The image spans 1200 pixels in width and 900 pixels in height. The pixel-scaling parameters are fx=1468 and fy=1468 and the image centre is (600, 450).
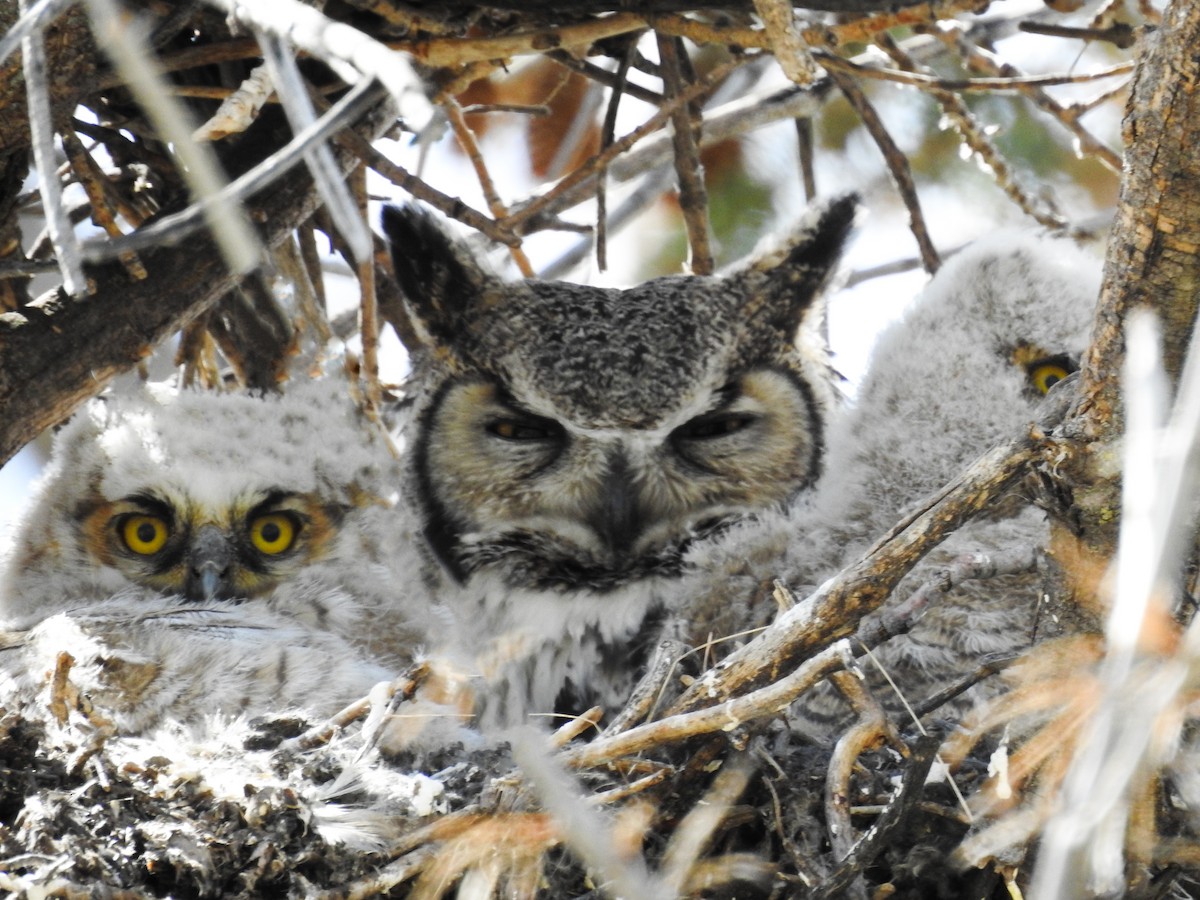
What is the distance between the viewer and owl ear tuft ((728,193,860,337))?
7.78 feet

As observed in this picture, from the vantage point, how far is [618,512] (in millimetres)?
2127

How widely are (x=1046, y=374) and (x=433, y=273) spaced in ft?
3.22

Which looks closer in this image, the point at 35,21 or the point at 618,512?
the point at 35,21

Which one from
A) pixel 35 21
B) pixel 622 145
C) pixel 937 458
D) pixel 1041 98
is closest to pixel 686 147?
pixel 622 145

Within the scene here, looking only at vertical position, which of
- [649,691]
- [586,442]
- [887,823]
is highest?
[586,442]

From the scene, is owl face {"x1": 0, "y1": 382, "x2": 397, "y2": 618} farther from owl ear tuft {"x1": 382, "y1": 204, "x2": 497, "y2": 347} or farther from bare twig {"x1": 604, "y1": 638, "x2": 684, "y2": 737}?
bare twig {"x1": 604, "y1": 638, "x2": 684, "y2": 737}

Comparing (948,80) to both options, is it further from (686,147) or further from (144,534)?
(144,534)

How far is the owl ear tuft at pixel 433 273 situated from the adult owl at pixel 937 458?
0.60m

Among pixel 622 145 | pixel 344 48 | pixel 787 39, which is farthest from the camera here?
pixel 622 145

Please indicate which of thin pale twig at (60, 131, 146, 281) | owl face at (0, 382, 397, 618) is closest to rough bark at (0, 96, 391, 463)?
thin pale twig at (60, 131, 146, 281)

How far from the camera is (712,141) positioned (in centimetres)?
293

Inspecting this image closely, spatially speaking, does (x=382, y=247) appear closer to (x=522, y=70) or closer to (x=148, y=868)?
(x=522, y=70)

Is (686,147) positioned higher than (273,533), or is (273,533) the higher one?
(686,147)

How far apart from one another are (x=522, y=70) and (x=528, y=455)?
120cm
